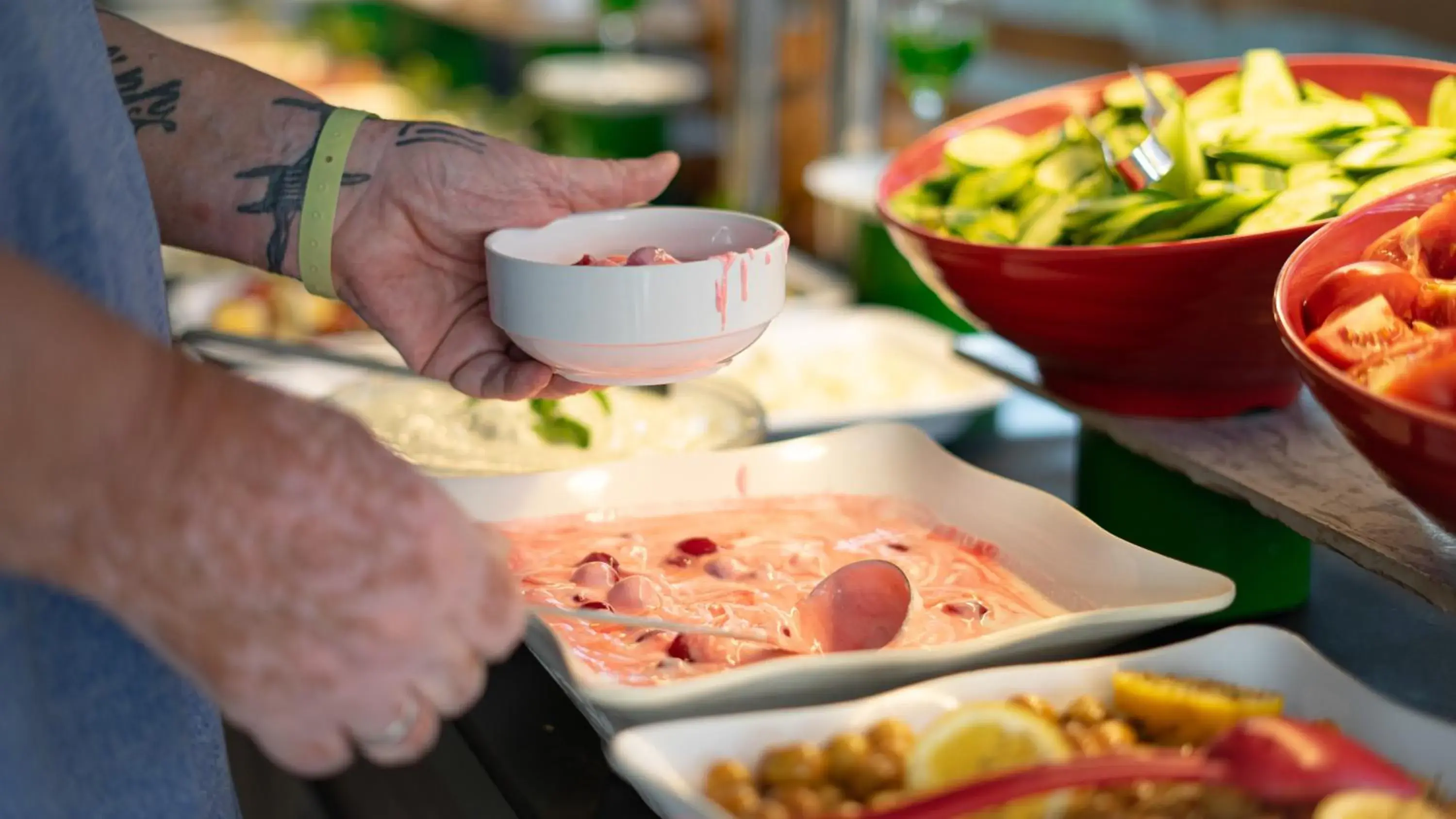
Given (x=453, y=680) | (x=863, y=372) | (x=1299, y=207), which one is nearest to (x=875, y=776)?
(x=453, y=680)

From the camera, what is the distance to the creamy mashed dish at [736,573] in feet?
3.13

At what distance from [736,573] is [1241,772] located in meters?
0.44

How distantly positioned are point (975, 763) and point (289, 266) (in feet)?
2.46

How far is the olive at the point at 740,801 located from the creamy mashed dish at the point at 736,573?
6.6 inches

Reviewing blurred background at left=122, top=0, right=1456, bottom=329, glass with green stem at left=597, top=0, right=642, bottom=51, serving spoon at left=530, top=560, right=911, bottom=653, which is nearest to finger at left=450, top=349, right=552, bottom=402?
serving spoon at left=530, top=560, right=911, bottom=653

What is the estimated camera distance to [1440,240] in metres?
1.01

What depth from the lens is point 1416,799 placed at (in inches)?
27.9

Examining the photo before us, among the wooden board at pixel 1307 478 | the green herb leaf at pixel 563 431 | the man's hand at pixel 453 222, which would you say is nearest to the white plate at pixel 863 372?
the green herb leaf at pixel 563 431

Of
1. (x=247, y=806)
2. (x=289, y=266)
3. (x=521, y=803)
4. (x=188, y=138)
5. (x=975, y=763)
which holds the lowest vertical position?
(x=247, y=806)

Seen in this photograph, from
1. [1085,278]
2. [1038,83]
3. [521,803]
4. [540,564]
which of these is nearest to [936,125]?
[1038,83]

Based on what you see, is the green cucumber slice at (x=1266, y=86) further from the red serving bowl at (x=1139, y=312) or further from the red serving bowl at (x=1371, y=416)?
the red serving bowl at (x=1371, y=416)

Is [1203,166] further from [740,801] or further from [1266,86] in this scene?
[740,801]

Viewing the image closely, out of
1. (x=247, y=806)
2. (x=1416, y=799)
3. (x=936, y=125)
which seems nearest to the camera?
(x=1416, y=799)

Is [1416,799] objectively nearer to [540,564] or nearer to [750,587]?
[750,587]
